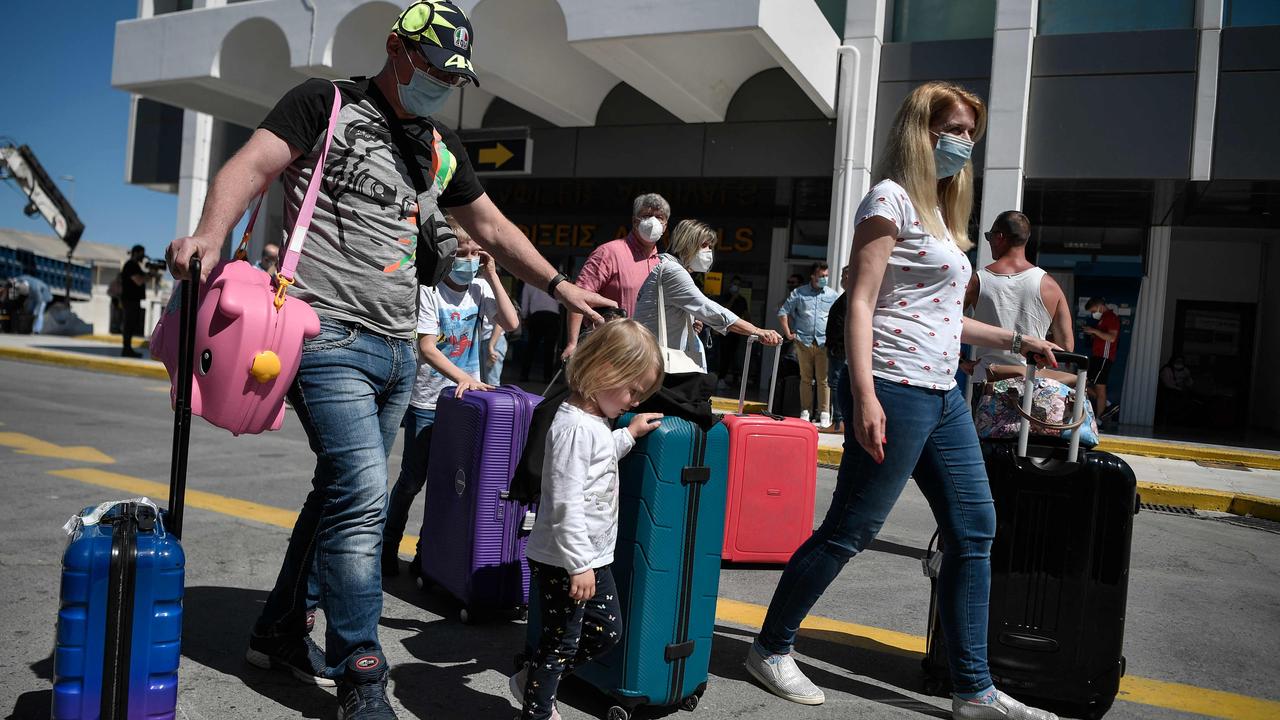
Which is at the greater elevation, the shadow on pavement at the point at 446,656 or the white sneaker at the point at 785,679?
the white sneaker at the point at 785,679

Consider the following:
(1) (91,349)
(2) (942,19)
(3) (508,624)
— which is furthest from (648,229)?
(1) (91,349)

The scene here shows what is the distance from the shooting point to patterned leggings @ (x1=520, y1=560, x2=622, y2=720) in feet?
8.33

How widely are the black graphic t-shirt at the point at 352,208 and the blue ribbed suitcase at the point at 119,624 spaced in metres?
0.41

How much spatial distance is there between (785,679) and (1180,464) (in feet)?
27.7

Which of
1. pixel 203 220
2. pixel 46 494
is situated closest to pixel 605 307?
pixel 203 220

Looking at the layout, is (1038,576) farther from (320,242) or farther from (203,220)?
(203,220)

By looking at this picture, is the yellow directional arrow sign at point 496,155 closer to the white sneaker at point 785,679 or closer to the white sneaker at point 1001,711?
the white sneaker at point 785,679

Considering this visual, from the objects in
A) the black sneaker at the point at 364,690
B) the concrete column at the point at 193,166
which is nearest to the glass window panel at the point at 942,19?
the black sneaker at the point at 364,690

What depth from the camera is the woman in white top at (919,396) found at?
279 centimetres

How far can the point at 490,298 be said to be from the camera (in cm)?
485

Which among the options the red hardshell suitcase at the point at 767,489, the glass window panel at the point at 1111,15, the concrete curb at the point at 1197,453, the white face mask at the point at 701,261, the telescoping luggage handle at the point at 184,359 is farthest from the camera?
the glass window panel at the point at 1111,15

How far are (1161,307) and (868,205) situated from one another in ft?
44.2

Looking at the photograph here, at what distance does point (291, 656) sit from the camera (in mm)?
2980

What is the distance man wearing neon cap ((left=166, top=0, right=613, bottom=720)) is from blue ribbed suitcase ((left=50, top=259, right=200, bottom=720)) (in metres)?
0.40
